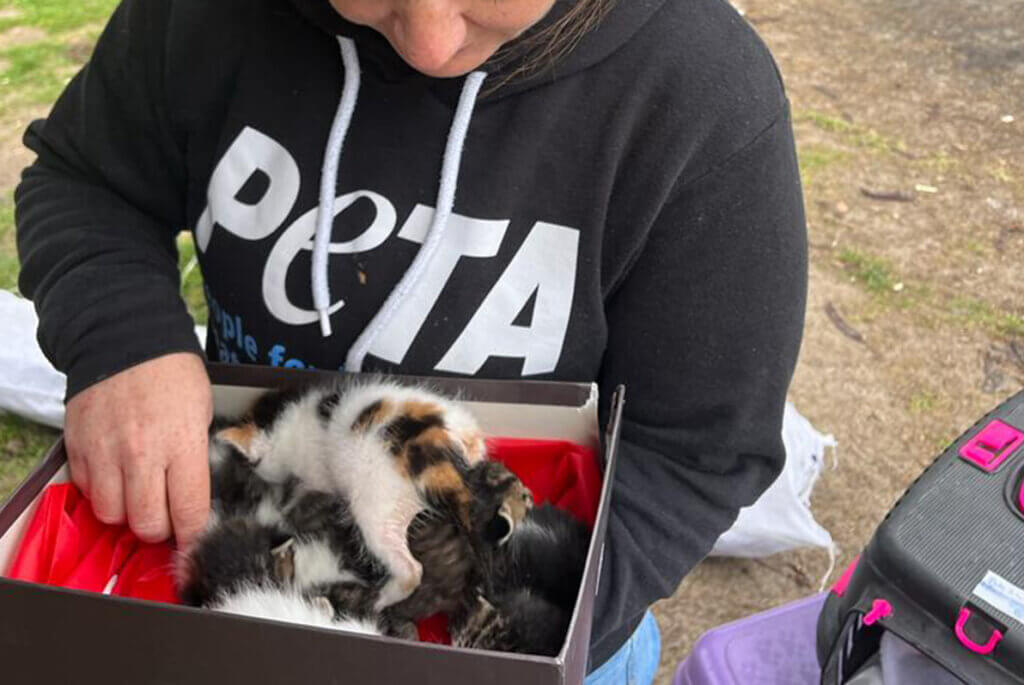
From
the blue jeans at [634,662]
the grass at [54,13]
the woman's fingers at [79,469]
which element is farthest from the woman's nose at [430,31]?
the grass at [54,13]

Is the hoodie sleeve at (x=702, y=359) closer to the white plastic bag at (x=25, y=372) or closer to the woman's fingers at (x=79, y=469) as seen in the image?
the woman's fingers at (x=79, y=469)

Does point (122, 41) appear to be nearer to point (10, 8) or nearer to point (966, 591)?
point (966, 591)

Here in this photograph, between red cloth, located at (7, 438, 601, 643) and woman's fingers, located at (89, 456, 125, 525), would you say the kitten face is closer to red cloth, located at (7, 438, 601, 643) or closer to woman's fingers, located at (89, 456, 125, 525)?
red cloth, located at (7, 438, 601, 643)

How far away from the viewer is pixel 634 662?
55.7 inches

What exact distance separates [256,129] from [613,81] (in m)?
0.43

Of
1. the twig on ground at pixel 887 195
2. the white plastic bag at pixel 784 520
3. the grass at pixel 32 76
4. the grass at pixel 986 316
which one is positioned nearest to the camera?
the white plastic bag at pixel 784 520

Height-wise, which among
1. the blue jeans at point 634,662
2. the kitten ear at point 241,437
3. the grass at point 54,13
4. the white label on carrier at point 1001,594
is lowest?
the grass at point 54,13

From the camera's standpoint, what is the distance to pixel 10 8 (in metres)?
5.17

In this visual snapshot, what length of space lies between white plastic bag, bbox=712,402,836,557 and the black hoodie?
1.06 metres

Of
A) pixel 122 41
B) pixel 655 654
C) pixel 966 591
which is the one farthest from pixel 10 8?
pixel 966 591

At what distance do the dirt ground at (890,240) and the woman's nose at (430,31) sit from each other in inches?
65.8

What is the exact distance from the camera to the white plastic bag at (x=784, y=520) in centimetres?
225

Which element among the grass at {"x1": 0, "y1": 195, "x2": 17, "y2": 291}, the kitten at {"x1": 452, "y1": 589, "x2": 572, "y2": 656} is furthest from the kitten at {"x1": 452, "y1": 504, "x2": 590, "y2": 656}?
the grass at {"x1": 0, "y1": 195, "x2": 17, "y2": 291}

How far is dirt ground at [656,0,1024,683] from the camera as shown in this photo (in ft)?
8.24
